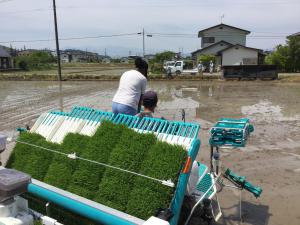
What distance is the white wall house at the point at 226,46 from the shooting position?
3033cm

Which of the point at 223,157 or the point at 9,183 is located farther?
the point at 223,157

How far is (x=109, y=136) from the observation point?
2.54 m

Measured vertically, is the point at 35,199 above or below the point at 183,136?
below

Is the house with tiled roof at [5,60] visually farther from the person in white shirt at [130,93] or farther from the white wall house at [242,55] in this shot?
the person in white shirt at [130,93]

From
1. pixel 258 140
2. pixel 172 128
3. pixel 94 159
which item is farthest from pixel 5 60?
pixel 172 128

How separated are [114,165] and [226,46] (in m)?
33.3

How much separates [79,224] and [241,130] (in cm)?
164

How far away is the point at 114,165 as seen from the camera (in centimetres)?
237

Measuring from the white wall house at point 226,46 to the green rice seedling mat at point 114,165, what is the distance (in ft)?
97.2

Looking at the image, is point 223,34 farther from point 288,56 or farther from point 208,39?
point 288,56

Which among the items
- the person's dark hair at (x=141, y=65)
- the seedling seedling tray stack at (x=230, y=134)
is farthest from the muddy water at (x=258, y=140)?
the person's dark hair at (x=141, y=65)

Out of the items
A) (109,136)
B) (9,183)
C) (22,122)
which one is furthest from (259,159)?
Result: (22,122)

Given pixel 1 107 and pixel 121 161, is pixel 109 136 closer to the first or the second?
pixel 121 161

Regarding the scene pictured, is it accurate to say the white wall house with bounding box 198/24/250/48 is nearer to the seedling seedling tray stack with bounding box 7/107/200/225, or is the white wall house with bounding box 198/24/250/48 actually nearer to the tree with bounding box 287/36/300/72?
the tree with bounding box 287/36/300/72
